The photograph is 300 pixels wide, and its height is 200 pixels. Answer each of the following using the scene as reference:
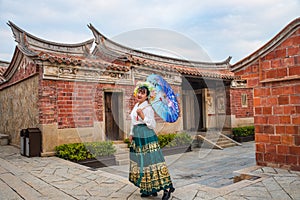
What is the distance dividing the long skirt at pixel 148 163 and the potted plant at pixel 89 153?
3.84m

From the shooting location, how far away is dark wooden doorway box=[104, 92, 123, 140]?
8383mm

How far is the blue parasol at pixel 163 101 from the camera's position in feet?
10.5

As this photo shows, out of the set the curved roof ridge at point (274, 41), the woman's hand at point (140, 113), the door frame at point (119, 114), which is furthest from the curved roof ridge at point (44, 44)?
the curved roof ridge at point (274, 41)

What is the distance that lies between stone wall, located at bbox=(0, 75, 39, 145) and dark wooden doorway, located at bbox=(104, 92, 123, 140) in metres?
2.18

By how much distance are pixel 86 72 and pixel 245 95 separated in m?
8.81

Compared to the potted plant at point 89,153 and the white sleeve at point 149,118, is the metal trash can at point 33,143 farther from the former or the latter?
the white sleeve at point 149,118

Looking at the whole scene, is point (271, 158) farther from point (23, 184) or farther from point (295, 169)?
point (23, 184)

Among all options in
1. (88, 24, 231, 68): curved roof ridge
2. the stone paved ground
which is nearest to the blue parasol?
the stone paved ground

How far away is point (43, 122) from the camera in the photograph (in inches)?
266

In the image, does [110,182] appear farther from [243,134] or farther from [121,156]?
[243,134]

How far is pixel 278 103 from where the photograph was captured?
4.43 metres

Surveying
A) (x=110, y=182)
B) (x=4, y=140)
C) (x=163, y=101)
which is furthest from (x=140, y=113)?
(x=4, y=140)

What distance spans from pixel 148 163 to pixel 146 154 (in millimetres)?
108

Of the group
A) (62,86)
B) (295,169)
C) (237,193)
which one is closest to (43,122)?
(62,86)
